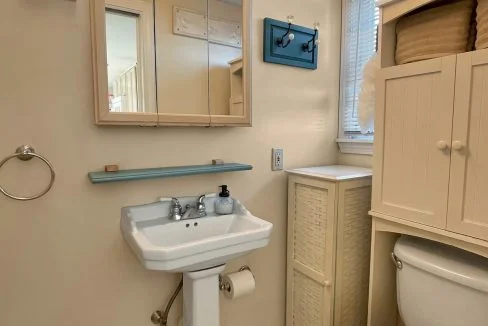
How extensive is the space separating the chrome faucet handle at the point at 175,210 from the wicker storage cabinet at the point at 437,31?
1105mm

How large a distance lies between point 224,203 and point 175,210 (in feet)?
0.73

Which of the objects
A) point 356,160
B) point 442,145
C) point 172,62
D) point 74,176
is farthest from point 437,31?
point 74,176

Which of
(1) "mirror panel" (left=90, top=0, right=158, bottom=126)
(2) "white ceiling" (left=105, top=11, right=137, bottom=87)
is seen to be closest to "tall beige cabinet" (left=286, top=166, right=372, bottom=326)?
(1) "mirror panel" (left=90, top=0, right=158, bottom=126)

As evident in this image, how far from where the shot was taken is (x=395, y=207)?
1.20 m

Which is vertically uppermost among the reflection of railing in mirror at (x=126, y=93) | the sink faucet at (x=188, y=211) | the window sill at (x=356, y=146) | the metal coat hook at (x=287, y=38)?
the metal coat hook at (x=287, y=38)

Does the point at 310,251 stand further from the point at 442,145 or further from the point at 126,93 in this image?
the point at 126,93

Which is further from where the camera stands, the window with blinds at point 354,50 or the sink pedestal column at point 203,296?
the window with blinds at point 354,50

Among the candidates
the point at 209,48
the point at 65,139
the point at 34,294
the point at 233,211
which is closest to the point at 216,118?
the point at 209,48

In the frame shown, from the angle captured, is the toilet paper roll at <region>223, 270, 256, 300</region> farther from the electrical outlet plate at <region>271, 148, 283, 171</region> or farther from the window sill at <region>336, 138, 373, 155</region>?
the window sill at <region>336, 138, 373, 155</region>

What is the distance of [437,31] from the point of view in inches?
43.2

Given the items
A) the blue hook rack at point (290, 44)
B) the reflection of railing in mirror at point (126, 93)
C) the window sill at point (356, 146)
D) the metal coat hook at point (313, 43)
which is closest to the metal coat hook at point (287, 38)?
the blue hook rack at point (290, 44)

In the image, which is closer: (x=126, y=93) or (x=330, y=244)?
(x=126, y=93)

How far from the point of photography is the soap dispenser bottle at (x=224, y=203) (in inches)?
53.4

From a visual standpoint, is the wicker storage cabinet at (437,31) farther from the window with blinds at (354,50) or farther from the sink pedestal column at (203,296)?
the sink pedestal column at (203,296)
